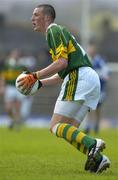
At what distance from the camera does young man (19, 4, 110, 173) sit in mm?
10875

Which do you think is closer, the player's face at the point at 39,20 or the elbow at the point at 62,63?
the elbow at the point at 62,63

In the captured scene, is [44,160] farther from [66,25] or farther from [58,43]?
[66,25]

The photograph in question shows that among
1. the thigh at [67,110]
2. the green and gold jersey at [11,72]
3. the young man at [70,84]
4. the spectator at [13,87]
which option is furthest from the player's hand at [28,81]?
the green and gold jersey at [11,72]

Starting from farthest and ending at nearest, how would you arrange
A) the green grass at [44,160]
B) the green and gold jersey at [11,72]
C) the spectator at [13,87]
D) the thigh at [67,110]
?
1. the green and gold jersey at [11,72]
2. the spectator at [13,87]
3. the thigh at [67,110]
4. the green grass at [44,160]

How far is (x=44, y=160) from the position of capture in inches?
520

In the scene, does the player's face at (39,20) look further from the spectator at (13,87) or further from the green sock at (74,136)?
the spectator at (13,87)

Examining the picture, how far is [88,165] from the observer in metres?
11.1

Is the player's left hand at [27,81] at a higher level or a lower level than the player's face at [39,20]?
lower

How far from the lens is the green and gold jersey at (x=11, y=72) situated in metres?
26.0

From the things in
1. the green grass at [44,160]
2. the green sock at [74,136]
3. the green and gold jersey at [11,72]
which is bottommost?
the green and gold jersey at [11,72]

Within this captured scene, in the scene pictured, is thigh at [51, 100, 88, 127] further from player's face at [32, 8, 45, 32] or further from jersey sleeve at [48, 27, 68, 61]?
player's face at [32, 8, 45, 32]

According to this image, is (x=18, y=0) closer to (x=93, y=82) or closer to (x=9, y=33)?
(x=9, y=33)

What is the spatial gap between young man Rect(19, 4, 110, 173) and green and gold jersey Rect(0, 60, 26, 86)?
47.6 ft

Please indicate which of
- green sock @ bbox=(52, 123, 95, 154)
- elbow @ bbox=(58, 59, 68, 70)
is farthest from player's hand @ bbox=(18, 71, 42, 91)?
green sock @ bbox=(52, 123, 95, 154)
